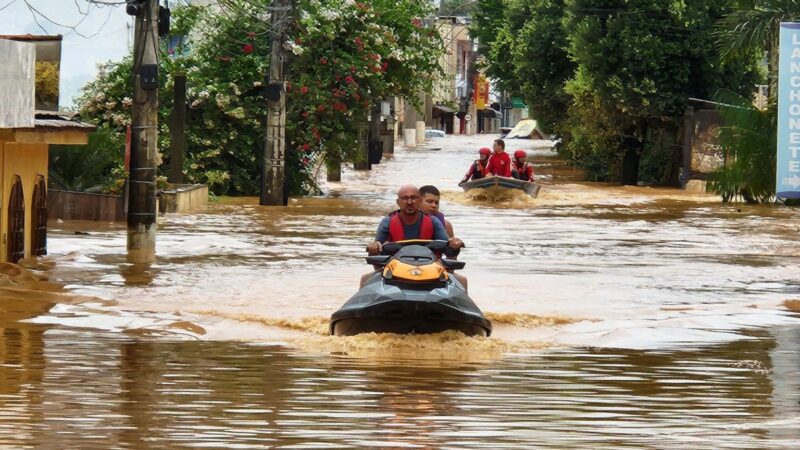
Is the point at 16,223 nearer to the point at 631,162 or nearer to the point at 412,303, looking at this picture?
the point at 412,303

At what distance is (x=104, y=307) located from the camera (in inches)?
680

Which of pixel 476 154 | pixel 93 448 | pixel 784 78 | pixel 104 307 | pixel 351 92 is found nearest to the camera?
pixel 93 448

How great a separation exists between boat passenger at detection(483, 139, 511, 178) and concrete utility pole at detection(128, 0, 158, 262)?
17614mm

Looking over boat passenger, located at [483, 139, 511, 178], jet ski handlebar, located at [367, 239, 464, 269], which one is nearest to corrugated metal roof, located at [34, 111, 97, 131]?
jet ski handlebar, located at [367, 239, 464, 269]

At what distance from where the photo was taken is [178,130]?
3447 centimetres

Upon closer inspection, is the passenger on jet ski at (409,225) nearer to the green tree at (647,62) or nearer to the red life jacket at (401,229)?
the red life jacket at (401,229)

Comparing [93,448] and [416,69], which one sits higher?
[416,69]

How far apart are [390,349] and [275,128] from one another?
2244 cm

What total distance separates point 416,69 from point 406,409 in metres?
30.1

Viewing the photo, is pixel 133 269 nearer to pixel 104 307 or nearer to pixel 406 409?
pixel 104 307

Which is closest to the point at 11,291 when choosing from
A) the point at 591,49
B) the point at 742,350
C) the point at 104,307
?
the point at 104,307

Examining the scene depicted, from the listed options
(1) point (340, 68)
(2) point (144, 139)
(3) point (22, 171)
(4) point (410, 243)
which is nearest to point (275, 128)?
(1) point (340, 68)

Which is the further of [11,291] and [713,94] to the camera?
[713,94]

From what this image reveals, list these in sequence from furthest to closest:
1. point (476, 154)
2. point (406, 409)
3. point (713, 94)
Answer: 1. point (476, 154)
2. point (713, 94)
3. point (406, 409)
